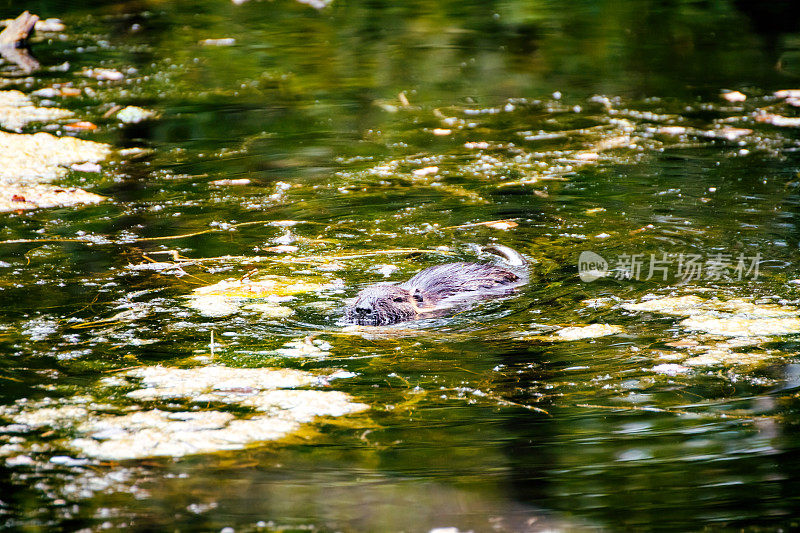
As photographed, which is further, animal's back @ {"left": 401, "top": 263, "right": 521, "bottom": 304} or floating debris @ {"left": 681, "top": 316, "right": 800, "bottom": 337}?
animal's back @ {"left": 401, "top": 263, "right": 521, "bottom": 304}

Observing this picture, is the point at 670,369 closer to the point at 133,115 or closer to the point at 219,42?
the point at 133,115

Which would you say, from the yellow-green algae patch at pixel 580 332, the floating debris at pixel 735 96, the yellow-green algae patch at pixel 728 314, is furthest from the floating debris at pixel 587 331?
the floating debris at pixel 735 96

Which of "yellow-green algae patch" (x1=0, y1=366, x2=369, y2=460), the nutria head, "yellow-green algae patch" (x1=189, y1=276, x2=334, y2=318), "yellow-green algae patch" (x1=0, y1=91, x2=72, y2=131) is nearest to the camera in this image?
"yellow-green algae patch" (x1=0, y1=366, x2=369, y2=460)

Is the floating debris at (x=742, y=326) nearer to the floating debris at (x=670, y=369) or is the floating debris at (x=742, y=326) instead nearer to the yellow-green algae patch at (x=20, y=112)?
the floating debris at (x=670, y=369)

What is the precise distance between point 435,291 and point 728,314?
1.45 metres

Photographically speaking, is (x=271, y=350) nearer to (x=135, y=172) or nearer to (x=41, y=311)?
(x=41, y=311)

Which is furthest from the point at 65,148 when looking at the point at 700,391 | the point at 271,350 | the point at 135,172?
the point at 700,391

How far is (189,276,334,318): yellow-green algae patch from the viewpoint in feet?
15.6

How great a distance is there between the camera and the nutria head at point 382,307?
14.8ft

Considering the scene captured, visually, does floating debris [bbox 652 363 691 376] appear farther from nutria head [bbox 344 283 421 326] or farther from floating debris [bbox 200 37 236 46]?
floating debris [bbox 200 37 236 46]

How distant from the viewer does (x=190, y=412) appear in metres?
3.52

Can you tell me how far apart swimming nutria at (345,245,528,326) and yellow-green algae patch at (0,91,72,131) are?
4.90 metres

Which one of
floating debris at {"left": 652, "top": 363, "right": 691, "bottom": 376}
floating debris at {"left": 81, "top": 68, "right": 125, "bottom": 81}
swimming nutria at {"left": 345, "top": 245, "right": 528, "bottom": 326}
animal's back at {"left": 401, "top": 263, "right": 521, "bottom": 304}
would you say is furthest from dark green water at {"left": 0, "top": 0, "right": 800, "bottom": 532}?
floating debris at {"left": 81, "top": 68, "right": 125, "bottom": 81}

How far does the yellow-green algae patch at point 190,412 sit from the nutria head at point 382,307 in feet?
2.11
